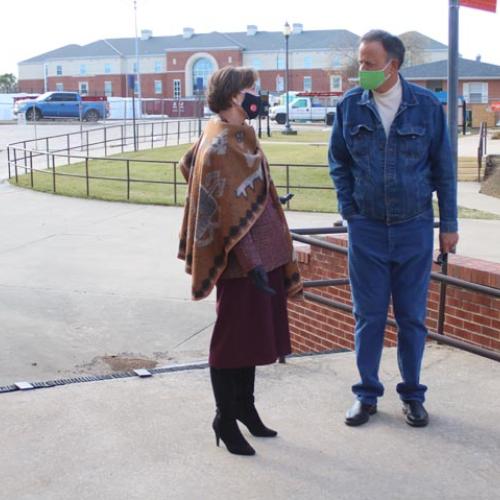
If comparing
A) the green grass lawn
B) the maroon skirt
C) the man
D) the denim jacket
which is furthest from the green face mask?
the green grass lawn

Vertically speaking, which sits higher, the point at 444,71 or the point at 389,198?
the point at 444,71

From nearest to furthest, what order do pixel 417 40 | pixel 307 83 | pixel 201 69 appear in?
pixel 417 40 → pixel 307 83 → pixel 201 69

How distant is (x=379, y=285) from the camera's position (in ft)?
14.7

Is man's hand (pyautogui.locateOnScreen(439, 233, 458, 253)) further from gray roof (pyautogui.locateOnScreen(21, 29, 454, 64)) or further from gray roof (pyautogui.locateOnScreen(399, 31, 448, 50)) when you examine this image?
gray roof (pyautogui.locateOnScreen(21, 29, 454, 64))

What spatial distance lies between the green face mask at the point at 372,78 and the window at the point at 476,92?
50.8 m

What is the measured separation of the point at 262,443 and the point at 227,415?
243 millimetres

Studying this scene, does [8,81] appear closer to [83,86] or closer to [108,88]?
[83,86]

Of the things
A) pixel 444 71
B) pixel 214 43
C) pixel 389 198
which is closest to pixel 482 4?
pixel 389 198

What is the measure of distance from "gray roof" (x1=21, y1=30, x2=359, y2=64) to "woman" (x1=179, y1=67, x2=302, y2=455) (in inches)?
3263

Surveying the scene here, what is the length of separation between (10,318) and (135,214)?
739 centimetres

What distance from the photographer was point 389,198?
170 inches

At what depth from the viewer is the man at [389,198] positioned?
429cm

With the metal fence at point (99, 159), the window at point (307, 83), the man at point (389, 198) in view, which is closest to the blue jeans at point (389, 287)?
the man at point (389, 198)

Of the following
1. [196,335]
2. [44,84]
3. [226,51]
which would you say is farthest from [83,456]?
[44,84]
